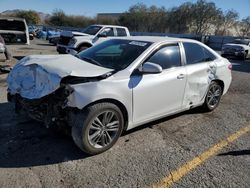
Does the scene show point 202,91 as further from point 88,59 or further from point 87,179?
point 87,179

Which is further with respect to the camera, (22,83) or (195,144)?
(195,144)

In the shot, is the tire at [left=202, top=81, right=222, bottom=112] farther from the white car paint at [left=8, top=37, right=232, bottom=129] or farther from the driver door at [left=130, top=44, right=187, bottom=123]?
the driver door at [left=130, top=44, right=187, bottom=123]

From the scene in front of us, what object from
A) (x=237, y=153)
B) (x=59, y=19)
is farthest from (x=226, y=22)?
(x=237, y=153)

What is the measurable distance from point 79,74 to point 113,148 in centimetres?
122

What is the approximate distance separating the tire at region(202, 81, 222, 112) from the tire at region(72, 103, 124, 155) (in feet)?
7.97

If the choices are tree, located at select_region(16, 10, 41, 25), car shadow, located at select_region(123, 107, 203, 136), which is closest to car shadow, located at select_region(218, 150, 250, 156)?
car shadow, located at select_region(123, 107, 203, 136)

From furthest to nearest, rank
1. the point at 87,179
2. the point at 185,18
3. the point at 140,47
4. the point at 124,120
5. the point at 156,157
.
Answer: the point at 185,18
the point at 140,47
the point at 124,120
the point at 156,157
the point at 87,179

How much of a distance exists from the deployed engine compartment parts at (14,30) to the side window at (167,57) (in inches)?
414

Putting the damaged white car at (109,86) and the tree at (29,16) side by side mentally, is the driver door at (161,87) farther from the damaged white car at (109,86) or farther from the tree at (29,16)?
the tree at (29,16)

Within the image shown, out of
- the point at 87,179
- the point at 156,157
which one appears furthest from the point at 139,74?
the point at 87,179

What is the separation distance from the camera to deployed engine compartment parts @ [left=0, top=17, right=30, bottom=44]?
12.7m

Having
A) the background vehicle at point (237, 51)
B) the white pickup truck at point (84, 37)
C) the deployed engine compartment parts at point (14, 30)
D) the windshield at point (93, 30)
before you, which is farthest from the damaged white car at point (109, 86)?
the background vehicle at point (237, 51)

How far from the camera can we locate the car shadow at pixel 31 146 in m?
3.42

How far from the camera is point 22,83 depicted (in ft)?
12.5
